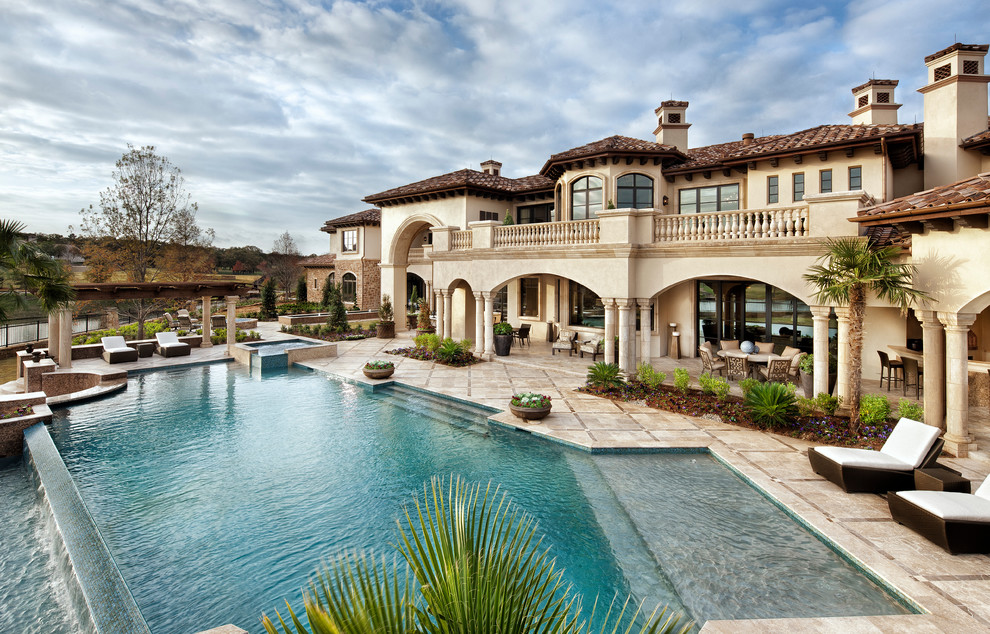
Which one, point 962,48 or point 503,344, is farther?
point 503,344

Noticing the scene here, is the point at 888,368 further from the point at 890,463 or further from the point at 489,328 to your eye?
the point at 489,328

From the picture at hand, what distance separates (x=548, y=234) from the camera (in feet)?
52.3

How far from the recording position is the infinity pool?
194 inches

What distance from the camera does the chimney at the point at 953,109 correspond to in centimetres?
1327

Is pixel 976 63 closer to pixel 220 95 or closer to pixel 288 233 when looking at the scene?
pixel 220 95

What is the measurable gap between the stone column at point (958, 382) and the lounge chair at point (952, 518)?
3273mm

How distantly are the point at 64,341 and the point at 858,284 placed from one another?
24019mm

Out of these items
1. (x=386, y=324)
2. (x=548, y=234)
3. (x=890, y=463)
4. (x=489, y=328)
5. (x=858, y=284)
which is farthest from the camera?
(x=386, y=324)

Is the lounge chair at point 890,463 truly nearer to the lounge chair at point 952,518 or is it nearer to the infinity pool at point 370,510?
the lounge chair at point 952,518

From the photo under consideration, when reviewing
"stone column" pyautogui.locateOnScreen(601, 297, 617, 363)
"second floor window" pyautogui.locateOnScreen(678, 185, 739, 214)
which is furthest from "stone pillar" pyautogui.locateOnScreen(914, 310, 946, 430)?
"second floor window" pyautogui.locateOnScreen(678, 185, 739, 214)

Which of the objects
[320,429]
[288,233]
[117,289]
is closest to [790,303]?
[320,429]

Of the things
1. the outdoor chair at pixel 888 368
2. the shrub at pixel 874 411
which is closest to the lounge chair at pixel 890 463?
the shrub at pixel 874 411

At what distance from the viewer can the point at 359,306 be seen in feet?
124

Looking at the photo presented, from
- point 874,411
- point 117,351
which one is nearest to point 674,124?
point 874,411
